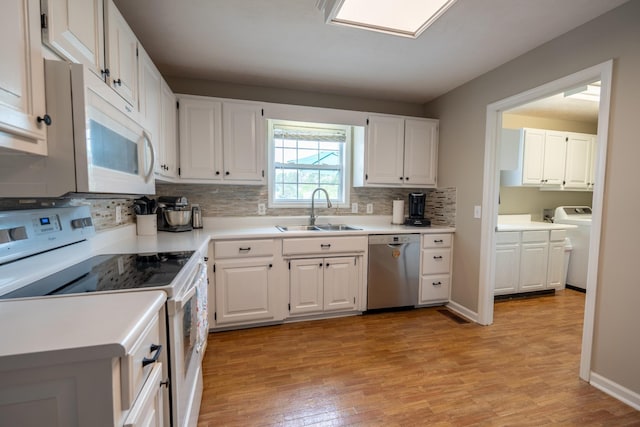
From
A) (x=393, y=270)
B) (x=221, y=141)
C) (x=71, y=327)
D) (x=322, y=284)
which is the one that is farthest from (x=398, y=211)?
(x=71, y=327)

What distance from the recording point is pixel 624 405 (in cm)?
162

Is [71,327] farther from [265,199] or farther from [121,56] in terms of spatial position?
[265,199]

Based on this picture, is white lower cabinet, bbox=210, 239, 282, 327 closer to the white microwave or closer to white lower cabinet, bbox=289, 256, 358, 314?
white lower cabinet, bbox=289, 256, 358, 314

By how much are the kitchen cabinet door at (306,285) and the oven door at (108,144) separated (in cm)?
145

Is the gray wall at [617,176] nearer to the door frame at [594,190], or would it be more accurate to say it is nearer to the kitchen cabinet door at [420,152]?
the door frame at [594,190]

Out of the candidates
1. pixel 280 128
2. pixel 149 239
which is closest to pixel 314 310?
pixel 149 239

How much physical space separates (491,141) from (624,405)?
2019 mm

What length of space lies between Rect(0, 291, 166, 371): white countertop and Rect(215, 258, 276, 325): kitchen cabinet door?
151 centimetres

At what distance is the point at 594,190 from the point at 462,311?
1632 millimetres

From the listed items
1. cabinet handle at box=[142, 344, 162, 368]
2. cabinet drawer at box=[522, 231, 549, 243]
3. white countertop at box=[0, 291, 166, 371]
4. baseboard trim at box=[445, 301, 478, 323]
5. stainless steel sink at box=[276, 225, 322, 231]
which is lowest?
baseboard trim at box=[445, 301, 478, 323]

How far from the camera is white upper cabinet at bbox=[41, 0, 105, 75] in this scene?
0.91 m

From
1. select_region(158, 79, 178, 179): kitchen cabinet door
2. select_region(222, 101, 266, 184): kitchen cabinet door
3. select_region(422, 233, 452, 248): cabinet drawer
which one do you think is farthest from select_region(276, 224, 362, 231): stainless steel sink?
select_region(158, 79, 178, 179): kitchen cabinet door

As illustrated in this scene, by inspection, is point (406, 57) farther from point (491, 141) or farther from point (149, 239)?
point (149, 239)

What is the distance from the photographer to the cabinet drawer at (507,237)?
10.4ft
